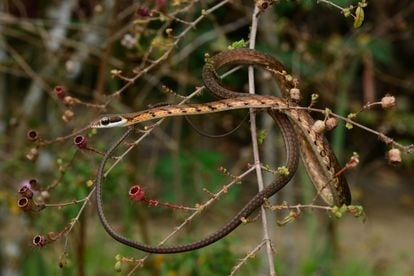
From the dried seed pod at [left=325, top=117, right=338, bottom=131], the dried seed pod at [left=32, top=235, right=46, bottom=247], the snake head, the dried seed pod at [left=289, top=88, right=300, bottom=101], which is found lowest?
the dried seed pod at [left=32, top=235, right=46, bottom=247]

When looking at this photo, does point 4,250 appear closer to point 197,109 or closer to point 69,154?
point 69,154

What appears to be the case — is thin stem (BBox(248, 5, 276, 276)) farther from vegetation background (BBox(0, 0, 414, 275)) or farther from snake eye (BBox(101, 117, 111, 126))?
vegetation background (BBox(0, 0, 414, 275))

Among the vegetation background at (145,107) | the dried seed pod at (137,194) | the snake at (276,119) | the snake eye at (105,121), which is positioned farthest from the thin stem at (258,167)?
the vegetation background at (145,107)

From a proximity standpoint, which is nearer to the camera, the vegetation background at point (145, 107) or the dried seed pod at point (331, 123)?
the dried seed pod at point (331, 123)

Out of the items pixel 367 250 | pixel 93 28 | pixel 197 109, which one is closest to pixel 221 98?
pixel 197 109

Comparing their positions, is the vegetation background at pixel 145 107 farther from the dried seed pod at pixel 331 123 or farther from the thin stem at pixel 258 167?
the dried seed pod at pixel 331 123

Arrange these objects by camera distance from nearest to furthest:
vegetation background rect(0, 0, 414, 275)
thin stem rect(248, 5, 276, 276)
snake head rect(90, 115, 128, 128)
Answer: thin stem rect(248, 5, 276, 276) < snake head rect(90, 115, 128, 128) < vegetation background rect(0, 0, 414, 275)

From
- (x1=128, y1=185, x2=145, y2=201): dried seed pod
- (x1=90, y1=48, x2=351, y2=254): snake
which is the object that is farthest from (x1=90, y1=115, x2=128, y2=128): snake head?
(x1=128, y1=185, x2=145, y2=201): dried seed pod

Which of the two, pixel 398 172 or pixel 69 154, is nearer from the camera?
pixel 69 154
